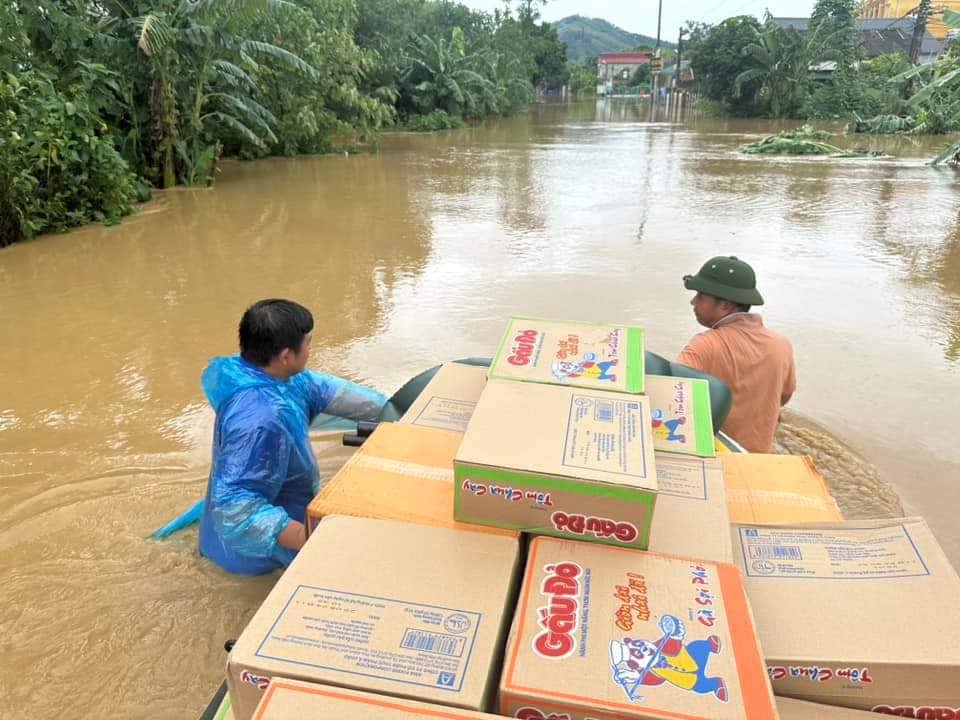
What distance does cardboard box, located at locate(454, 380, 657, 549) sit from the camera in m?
1.38

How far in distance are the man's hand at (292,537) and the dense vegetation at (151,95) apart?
730 centimetres

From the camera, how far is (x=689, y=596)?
1.29 metres

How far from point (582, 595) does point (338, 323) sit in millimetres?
4718

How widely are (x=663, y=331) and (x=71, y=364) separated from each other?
4516 millimetres

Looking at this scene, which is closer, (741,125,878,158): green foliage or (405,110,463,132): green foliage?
(741,125,878,158): green foliage

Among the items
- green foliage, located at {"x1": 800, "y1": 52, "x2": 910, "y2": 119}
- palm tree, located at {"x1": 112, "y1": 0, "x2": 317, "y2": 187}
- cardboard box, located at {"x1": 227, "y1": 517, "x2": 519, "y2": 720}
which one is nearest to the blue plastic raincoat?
cardboard box, located at {"x1": 227, "y1": 517, "x2": 519, "y2": 720}

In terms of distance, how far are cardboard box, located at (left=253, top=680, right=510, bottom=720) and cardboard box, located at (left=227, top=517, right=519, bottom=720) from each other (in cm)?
4

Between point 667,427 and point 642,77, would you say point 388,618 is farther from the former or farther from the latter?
point 642,77

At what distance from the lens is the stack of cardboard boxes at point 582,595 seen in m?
1.12

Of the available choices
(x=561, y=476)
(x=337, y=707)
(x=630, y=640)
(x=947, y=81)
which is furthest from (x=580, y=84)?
(x=337, y=707)

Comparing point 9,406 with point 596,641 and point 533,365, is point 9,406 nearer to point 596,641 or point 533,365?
point 533,365

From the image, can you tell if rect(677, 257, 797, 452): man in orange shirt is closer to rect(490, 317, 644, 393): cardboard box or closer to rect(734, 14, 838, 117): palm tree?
rect(490, 317, 644, 393): cardboard box

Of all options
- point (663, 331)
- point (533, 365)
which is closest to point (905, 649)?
point (533, 365)

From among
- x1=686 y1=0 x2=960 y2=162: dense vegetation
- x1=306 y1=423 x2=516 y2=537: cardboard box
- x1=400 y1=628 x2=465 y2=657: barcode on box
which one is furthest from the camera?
x1=686 y1=0 x2=960 y2=162: dense vegetation
